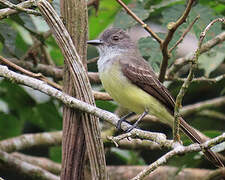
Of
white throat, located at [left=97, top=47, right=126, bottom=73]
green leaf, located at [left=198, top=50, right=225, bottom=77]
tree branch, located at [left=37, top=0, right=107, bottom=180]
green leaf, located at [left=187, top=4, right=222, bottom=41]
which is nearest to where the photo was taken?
tree branch, located at [left=37, top=0, right=107, bottom=180]

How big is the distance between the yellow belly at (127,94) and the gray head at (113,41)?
527mm

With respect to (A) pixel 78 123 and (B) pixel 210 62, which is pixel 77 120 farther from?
(B) pixel 210 62

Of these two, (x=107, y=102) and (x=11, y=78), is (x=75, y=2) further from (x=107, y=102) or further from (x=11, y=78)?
(x=107, y=102)

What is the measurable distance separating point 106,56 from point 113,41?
390mm

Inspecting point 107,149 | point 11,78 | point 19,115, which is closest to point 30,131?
point 19,115

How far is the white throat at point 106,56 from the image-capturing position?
13.1ft

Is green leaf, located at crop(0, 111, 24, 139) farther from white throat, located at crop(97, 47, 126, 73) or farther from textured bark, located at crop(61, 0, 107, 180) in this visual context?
textured bark, located at crop(61, 0, 107, 180)

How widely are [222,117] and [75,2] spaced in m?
3.16

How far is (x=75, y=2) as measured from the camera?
117 inches

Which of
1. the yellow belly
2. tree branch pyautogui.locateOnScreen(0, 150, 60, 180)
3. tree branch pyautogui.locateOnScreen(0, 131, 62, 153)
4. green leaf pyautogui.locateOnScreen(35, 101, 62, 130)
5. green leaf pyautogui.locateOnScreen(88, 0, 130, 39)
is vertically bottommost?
tree branch pyautogui.locateOnScreen(0, 150, 60, 180)

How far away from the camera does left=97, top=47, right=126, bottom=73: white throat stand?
399 centimetres

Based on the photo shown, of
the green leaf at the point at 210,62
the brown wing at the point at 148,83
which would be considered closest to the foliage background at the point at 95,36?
the green leaf at the point at 210,62

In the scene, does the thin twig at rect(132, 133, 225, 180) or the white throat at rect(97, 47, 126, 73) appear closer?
the thin twig at rect(132, 133, 225, 180)

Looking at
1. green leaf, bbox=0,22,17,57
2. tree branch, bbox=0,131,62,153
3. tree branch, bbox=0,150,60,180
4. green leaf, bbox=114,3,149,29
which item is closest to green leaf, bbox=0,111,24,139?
tree branch, bbox=0,131,62,153
